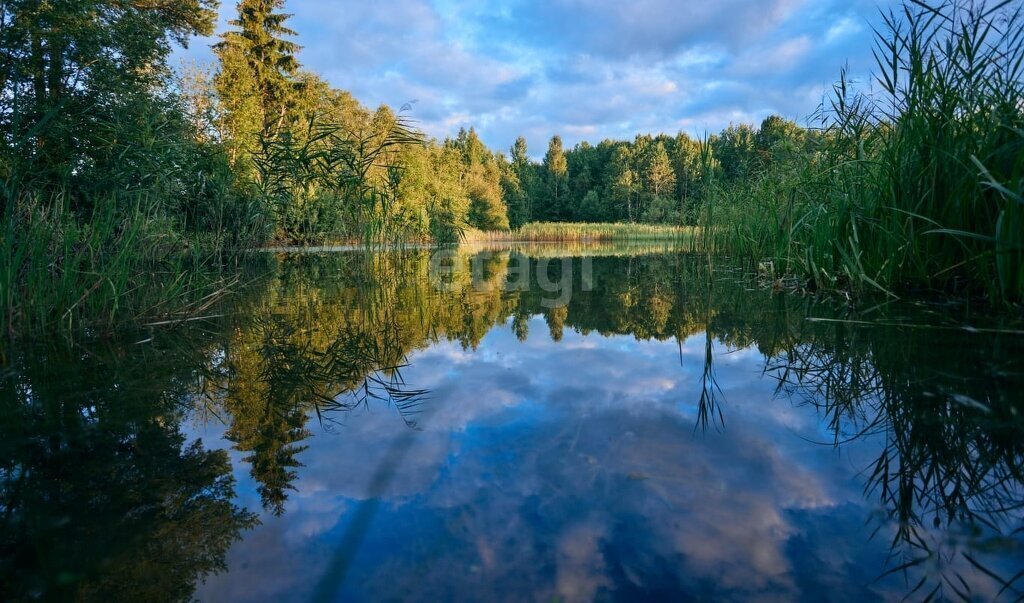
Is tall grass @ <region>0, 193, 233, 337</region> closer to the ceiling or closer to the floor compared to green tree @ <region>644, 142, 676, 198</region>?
closer to the floor

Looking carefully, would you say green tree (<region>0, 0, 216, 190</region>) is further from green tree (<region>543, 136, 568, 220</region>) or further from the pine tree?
green tree (<region>543, 136, 568, 220</region>)

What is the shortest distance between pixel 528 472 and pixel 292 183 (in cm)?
589

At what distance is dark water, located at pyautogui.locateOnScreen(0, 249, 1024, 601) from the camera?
0.68 meters

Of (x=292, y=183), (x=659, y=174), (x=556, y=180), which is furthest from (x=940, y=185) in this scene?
(x=556, y=180)

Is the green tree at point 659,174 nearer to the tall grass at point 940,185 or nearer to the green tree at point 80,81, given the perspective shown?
the green tree at point 80,81

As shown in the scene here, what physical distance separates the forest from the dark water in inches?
21.5

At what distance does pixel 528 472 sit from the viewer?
0.99m

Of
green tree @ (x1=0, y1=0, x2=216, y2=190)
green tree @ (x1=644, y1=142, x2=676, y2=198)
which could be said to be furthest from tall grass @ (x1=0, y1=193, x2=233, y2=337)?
green tree @ (x1=644, y1=142, x2=676, y2=198)

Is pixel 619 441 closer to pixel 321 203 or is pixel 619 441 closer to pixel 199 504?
pixel 199 504

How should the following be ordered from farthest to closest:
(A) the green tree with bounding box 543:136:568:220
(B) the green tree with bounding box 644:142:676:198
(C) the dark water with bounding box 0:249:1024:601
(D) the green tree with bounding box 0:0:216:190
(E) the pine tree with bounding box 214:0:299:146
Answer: (A) the green tree with bounding box 543:136:568:220 < (B) the green tree with bounding box 644:142:676:198 < (E) the pine tree with bounding box 214:0:299:146 < (D) the green tree with bounding box 0:0:216:190 < (C) the dark water with bounding box 0:249:1024:601

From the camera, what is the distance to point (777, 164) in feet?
19.0

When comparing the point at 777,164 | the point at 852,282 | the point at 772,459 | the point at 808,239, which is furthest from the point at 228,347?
the point at 777,164

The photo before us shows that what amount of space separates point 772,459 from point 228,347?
221 cm

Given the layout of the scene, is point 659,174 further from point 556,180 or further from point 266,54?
point 266,54
